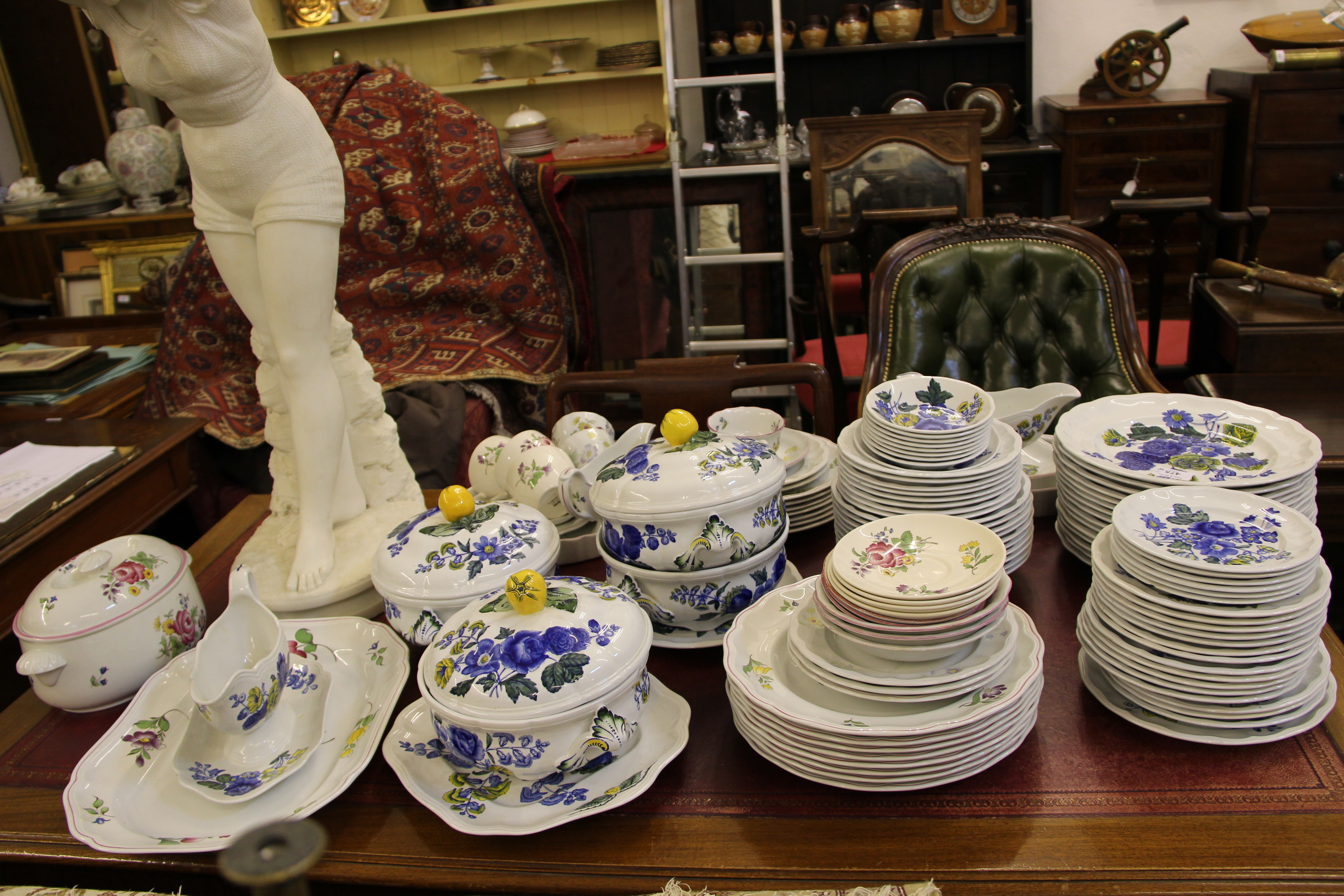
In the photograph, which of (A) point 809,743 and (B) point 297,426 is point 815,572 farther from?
(B) point 297,426

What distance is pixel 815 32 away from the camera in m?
3.77

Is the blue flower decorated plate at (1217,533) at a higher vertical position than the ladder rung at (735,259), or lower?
higher

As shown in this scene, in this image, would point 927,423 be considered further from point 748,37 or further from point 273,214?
point 748,37

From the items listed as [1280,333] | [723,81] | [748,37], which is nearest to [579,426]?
[1280,333]

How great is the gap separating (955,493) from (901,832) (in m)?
0.42

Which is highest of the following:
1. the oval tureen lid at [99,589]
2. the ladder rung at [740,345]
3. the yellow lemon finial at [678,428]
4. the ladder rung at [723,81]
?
the ladder rung at [723,81]

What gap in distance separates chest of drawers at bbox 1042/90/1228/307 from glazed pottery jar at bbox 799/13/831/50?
0.95 meters

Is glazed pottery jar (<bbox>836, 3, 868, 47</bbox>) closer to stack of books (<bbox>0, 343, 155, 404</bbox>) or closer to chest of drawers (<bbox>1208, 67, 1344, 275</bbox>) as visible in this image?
chest of drawers (<bbox>1208, 67, 1344, 275</bbox>)

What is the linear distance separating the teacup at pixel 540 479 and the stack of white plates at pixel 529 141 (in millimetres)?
2968

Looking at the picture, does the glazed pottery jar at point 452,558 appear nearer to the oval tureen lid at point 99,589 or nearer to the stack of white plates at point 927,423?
the oval tureen lid at point 99,589

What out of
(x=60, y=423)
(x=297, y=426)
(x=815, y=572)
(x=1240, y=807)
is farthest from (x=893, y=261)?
(x=60, y=423)

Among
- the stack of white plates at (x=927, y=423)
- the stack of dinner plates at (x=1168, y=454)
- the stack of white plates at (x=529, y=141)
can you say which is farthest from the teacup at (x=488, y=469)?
the stack of white plates at (x=529, y=141)

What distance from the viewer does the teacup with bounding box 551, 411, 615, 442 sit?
51.5 inches

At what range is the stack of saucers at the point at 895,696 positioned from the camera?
2.60ft
